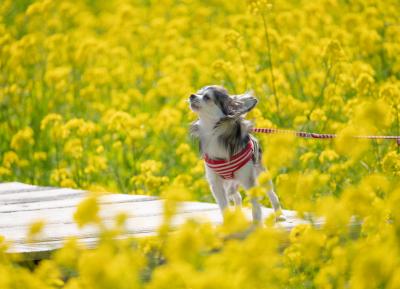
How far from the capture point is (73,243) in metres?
2.89

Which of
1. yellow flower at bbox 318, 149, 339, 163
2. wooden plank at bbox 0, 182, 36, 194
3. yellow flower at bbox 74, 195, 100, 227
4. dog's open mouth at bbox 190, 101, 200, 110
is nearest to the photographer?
yellow flower at bbox 74, 195, 100, 227

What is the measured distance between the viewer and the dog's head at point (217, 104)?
4188 mm

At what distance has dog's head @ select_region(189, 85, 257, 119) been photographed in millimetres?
4188

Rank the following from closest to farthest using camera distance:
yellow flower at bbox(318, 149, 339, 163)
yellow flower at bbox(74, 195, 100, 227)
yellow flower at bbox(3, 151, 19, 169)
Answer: yellow flower at bbox(74, 195, 100, 227), yellow flower at bbox(318, 149, 339, 163), yellow flower at bbox(3, 151, 19, 169)

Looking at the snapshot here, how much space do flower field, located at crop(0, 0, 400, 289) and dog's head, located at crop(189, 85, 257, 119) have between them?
10.9 inches

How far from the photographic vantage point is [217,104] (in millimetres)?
4219

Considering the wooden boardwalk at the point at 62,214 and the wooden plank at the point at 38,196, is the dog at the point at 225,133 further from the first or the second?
the wooden plank at the point at 38,196

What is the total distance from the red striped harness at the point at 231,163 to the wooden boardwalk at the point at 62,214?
192 mm

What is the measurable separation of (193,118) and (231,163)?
278 centimetres

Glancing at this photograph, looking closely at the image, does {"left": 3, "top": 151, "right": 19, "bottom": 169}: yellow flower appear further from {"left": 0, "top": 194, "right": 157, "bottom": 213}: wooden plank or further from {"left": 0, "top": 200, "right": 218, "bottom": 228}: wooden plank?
{"left": 0, "top": 200, "right": 218, "bottom": 228}: wooden plank

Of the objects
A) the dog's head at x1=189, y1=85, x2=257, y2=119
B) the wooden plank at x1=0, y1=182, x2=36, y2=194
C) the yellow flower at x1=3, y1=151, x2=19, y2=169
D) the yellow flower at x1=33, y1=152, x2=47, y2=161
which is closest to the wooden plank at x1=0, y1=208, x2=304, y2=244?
the dog's head at x1=189, y1=85, x2=257, y2=119

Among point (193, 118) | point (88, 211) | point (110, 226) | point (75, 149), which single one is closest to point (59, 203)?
point (110, 226)

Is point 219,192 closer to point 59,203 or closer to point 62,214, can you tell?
point 62,214

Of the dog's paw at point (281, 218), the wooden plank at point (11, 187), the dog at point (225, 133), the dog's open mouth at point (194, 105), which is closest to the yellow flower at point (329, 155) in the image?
the dog's paw at point (281, 218)
